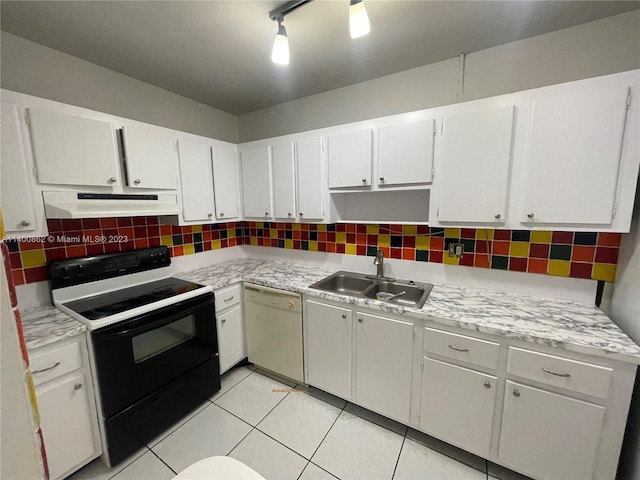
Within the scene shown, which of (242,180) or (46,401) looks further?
(242,180)

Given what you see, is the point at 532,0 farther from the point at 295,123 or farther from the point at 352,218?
the point at 295,123

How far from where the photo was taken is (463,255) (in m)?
1.90

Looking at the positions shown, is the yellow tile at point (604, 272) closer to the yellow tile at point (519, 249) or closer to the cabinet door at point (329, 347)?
the yellow tile at point (519, 249)

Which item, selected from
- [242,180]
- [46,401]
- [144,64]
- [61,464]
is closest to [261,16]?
[144,64]

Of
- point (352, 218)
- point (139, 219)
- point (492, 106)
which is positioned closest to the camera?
point (492, 106)

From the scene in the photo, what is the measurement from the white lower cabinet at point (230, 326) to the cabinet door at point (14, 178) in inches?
45.2

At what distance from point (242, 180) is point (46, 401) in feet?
6.37

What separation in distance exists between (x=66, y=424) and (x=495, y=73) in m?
3.23

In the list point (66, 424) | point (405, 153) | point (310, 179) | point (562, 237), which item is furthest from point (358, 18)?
point (66, 424)

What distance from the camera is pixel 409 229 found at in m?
2.08

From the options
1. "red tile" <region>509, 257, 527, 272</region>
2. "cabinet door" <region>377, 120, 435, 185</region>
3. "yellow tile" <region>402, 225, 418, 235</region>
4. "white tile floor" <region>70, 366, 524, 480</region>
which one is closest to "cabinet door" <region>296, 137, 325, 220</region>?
"cabinet door" <region>377, 120, 435, 185</region>

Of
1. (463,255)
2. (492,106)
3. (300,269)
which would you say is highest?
(492,106)

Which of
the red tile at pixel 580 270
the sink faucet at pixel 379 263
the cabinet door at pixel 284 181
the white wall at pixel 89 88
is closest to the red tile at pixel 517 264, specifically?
the red tile at pixel 580 270

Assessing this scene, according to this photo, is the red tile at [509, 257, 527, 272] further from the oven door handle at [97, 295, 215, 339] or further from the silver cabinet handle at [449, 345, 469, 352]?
the oven door handle at [97, 295, 215, 339]
